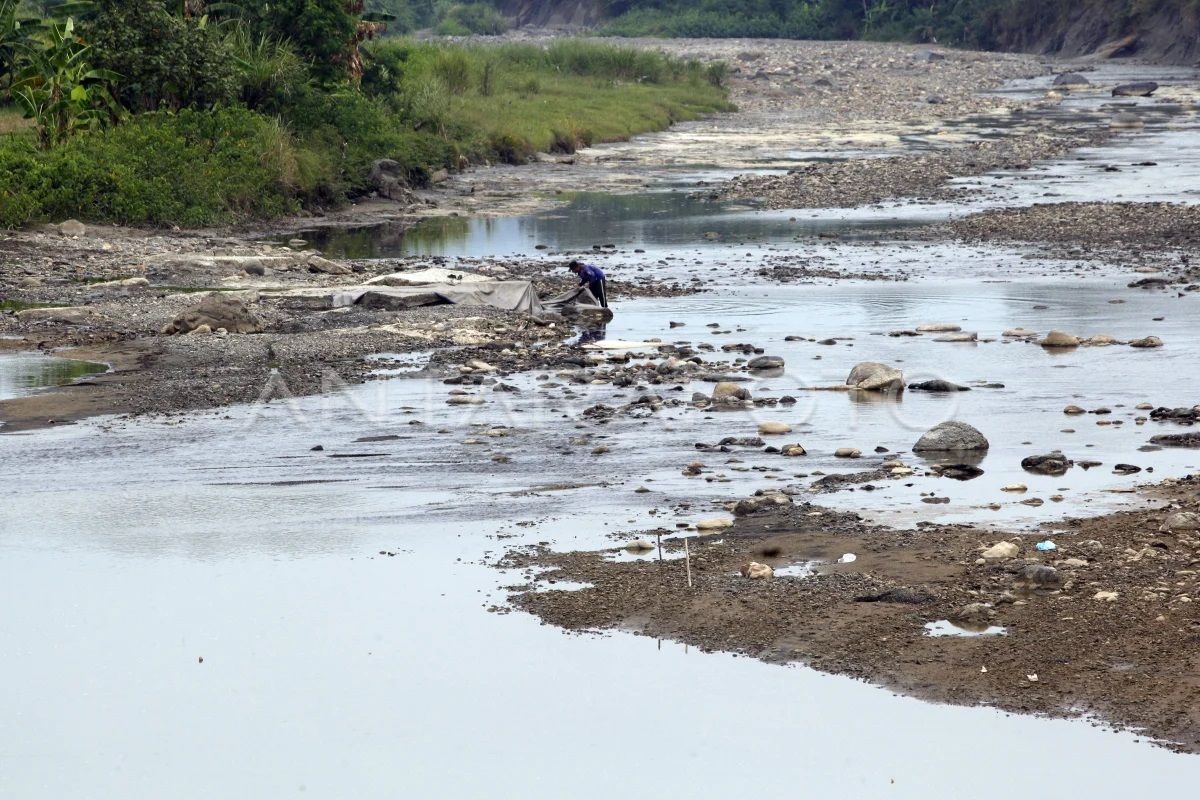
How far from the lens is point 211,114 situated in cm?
2870

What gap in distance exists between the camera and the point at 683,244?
26.1 m

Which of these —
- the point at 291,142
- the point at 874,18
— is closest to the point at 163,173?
the point at 291,142

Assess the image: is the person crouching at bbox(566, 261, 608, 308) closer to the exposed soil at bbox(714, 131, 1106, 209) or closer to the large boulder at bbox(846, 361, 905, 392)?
the large boulder at bbox(846, 361, 905, 392)

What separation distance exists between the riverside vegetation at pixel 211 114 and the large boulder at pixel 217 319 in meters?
7.57

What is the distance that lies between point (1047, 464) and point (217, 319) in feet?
31.3

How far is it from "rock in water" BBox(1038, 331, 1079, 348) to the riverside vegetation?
14.9 m

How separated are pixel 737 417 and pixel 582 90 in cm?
4087

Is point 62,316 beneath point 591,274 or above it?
beneath

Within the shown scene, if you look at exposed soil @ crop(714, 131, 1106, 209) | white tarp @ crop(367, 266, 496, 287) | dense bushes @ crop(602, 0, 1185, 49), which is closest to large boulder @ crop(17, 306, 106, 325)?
white tarp @ crop(367, 266, 496, 287)

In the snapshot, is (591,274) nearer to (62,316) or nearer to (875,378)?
(875,378)

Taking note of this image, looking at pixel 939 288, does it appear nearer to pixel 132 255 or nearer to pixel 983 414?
pixel 983 414

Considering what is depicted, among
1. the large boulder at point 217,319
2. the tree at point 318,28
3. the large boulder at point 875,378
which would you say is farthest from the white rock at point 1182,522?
the tree at point 318,28

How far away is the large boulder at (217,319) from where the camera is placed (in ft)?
57.4

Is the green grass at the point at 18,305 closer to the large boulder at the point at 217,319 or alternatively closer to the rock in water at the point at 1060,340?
the large boulder at the point at 217,319
